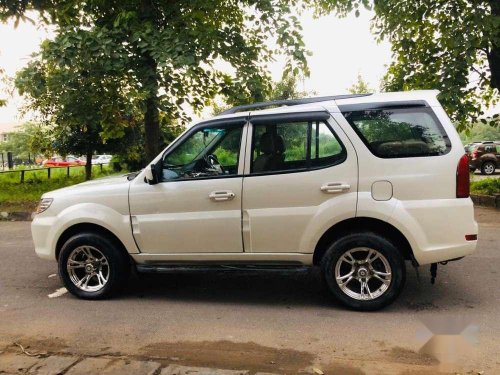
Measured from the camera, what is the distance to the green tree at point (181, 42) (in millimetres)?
8875

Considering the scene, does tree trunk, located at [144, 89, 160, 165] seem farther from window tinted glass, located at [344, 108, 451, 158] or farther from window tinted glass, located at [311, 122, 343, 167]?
window tinted glass, located at [344, 108, 451, 158]

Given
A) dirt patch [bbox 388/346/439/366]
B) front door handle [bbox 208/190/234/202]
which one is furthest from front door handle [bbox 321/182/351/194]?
dirt patch [bbox 388/346/439/366]

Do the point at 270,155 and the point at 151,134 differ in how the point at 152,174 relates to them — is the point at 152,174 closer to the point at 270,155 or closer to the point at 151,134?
the point at 270,155

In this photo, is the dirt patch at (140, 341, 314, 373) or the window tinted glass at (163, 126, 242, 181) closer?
the dirt patch at (140, 341, 314, 373)

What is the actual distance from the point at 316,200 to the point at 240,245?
87 centimetres

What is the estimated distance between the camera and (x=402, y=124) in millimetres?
4328

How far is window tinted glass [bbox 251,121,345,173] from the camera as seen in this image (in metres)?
4.44

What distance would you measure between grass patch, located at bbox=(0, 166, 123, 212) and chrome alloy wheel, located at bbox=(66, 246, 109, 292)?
7224 millimetres

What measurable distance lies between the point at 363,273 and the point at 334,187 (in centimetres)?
84

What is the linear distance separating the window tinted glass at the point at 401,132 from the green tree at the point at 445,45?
5.71m

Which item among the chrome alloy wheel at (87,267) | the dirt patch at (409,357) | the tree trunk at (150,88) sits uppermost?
the tree trunk at (150,88)

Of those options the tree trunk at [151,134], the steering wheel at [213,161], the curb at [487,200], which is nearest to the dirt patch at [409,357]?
the steering wheel at [213,161]

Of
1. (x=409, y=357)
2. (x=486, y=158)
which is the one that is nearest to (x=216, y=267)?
(x=409, y=357)

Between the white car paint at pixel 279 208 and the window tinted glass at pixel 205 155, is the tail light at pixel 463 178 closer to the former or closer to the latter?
the white car paint at pixel 279 208
